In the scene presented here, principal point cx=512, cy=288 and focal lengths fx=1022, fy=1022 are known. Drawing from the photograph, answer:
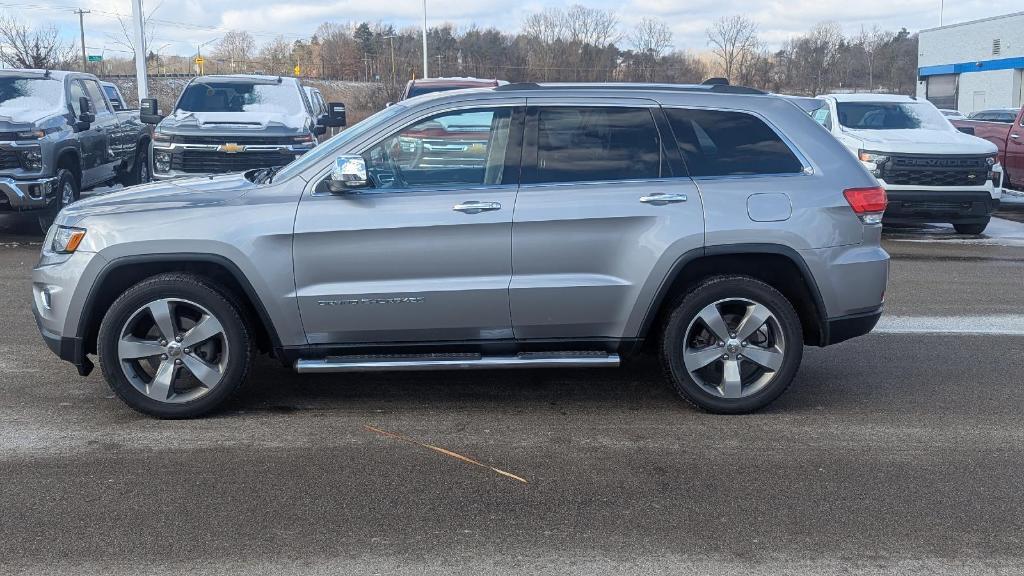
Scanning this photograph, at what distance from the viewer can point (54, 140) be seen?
12453mm

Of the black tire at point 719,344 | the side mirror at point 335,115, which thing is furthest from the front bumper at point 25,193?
the black tire at point 719,344

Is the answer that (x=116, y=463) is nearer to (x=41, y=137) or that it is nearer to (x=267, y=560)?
(x=267, y=560)

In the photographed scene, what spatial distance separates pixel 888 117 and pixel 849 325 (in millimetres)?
9897

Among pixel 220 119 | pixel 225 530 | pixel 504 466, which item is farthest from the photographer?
pixel 220 119

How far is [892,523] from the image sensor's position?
4336 mm

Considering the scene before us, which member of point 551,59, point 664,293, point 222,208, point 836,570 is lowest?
point 836,570

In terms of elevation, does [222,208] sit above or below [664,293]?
above

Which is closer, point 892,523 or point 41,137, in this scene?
point 892,523

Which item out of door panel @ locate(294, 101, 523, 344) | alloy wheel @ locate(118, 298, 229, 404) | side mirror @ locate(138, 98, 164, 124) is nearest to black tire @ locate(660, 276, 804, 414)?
door panel @ locate(294, 101, 523, 344)

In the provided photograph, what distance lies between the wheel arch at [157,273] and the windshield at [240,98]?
872cm

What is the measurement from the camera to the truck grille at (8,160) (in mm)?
11836

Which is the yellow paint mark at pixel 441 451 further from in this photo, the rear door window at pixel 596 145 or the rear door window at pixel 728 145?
the rear door window at pixel 728 145

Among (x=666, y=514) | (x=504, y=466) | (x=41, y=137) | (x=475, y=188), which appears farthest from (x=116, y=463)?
(x=41, y=137)

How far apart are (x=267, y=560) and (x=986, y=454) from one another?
356cm
